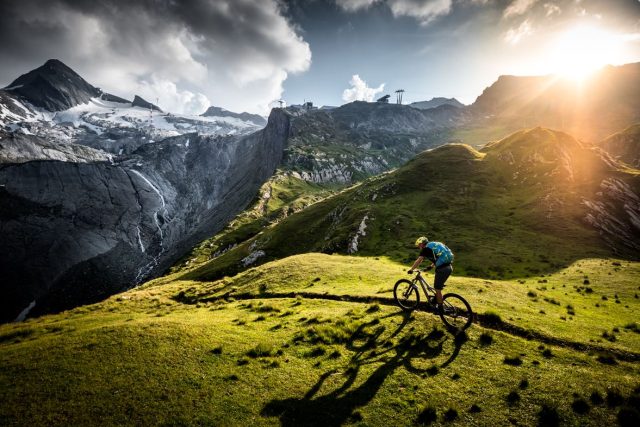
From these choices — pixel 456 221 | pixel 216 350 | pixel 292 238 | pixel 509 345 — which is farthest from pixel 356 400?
pixel 292 238

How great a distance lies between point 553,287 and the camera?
121ft

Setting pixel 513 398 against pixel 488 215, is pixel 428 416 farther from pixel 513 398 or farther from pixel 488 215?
pixel 488 215

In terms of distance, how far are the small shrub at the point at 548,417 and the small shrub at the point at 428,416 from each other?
389 centimetres

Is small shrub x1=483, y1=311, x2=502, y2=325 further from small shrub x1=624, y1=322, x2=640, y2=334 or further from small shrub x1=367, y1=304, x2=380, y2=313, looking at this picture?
small shrub x1=624, y1=322, x2=640, y2=334

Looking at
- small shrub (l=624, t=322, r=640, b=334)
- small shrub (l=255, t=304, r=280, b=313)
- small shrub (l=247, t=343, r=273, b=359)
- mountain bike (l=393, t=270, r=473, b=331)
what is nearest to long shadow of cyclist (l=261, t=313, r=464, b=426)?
mountain bike (l=393, t=270, r=473, b=331)

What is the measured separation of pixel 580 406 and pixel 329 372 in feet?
35.2

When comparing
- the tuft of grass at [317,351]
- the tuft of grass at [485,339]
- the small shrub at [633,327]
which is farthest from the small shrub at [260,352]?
the small shrub at [633,327]

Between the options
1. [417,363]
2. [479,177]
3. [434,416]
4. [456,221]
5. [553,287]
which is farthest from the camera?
[479,177]

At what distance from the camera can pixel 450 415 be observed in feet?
42.1

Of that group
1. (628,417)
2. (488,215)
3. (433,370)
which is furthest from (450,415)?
(488,215)

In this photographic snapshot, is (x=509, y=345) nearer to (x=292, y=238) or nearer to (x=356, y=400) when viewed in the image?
(x=356, y=400)

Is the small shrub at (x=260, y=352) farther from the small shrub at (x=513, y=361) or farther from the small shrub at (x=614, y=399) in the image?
the small shrub at (x=614, y=399)

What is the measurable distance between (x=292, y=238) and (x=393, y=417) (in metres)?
85.6

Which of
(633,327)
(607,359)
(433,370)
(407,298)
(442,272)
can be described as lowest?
(433,370)
